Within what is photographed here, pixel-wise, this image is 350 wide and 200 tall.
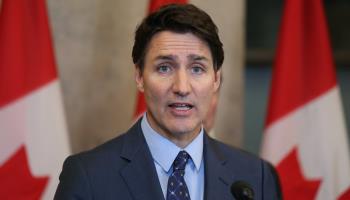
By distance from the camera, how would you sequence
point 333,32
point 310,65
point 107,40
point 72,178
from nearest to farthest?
point 72,178 → point 310,65 → point 107,40 → point 333,32

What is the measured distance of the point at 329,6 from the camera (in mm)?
3582

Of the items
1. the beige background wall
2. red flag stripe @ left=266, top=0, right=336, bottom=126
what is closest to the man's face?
red flag stripe @ left=266, top=0, right=336, bottom=126

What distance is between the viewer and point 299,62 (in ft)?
8.87

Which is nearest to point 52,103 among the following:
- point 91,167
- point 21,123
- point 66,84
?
point 21,123

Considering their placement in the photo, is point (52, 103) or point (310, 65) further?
point (310, 65)

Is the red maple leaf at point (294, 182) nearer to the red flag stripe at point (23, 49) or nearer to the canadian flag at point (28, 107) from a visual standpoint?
the canadian flag at point (28, 107)

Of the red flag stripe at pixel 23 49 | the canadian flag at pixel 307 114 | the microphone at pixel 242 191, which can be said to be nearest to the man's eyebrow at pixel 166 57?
the microphone at pixel 242 191

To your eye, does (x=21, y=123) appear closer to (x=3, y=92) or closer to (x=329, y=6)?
(x=3, y=92)

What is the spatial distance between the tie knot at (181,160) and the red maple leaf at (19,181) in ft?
3.12

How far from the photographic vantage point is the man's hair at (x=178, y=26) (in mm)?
1620

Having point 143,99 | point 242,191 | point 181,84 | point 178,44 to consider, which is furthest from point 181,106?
point 143,99

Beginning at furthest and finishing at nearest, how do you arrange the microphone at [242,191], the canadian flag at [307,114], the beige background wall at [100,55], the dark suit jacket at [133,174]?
the beige background wall at [100,55] < the canadian flag at [307,114] < the dark suit jacket at [133,174] < the microphone at [242,191]

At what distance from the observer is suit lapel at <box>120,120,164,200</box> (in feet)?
5.15

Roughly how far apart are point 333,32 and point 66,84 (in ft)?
5.71
